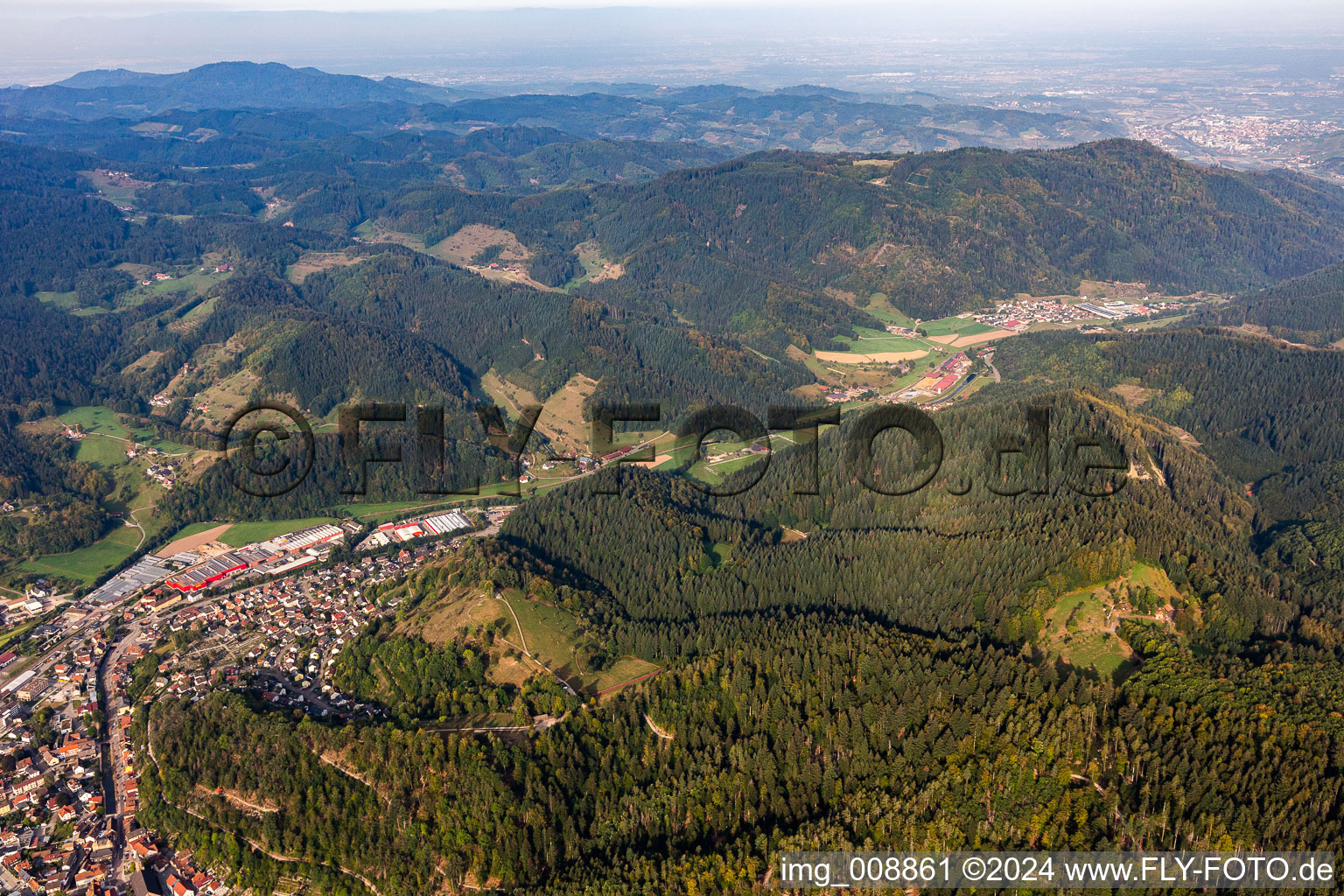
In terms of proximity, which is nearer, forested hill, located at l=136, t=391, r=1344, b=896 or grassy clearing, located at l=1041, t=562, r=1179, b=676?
forested hill, located at l=136, t=391, r=1344, b=896

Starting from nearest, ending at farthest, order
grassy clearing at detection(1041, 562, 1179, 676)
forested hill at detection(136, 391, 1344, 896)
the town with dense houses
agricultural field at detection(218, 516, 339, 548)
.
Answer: forested hill at detection(136, 391, 1344, 896)
the town with dense houses
grassy clearing at detection(1041, 562, 1179, 676)
agricultural field at detection(218, 516, 339, 548)

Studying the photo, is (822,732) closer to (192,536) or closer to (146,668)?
(146,668)

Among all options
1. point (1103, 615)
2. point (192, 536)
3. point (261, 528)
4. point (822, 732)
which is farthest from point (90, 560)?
point (1103, 615)

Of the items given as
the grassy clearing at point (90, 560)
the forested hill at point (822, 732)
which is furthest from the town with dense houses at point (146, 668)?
the grassy clearing at point (90, 560)

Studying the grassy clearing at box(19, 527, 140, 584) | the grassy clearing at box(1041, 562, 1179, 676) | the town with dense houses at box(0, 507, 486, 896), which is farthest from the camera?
the grassy clearing at box(19, 527, 140, 584)

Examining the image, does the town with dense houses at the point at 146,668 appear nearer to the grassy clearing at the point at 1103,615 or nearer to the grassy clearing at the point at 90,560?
the grassy clearing at the point at 90,560

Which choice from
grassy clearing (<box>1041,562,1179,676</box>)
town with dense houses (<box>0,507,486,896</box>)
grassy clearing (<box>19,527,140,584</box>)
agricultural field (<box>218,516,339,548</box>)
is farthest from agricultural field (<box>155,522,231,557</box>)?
grassy clearing (<box>1041,562,1179,676</box>)

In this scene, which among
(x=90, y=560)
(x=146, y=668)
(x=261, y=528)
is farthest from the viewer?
(x=261, y=528)

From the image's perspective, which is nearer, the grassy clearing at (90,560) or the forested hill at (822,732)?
the forested hill at (822,732)

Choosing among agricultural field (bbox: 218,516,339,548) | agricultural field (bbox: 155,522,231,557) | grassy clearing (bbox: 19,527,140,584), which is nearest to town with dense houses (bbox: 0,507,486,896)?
agricultural field (bbox: 155,522,231,557)

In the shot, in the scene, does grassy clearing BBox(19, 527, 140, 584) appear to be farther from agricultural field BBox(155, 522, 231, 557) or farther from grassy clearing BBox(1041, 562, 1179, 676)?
grassy clearing BBox(1041, 562, 1179, 676)

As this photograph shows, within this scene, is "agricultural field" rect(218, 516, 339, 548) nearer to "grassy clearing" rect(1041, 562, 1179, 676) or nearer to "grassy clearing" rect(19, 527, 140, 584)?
"grassy clearing" rect(19, 527, 140, 584)

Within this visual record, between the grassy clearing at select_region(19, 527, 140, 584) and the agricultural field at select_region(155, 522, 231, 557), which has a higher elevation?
the agricultural field at select_region(155, 522, 231, 557)
